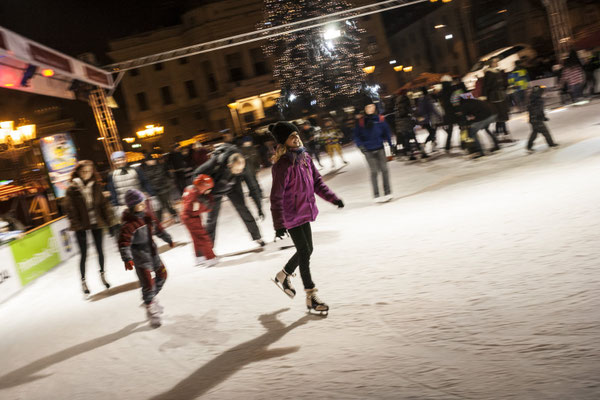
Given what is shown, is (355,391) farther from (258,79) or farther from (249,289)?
(258,79)

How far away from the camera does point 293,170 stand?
493 centimetres

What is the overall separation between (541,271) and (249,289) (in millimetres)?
3142

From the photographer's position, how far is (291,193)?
16.2ft

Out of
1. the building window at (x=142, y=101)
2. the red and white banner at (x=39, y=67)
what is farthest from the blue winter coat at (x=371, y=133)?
the building window at (x=142, y=101)

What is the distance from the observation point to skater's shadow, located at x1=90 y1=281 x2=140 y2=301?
7792 millimetres

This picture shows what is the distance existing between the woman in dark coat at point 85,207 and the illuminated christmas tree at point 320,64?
14.0 meters

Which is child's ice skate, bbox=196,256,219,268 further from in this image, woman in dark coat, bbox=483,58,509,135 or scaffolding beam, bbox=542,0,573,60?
scaffolding beam, bbox=542,0,573,60

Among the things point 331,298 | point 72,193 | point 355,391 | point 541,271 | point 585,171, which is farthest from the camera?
point 585,171

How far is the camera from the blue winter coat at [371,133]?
1000 centimetres

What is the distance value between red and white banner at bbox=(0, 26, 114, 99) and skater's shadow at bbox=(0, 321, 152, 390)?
18.3ft

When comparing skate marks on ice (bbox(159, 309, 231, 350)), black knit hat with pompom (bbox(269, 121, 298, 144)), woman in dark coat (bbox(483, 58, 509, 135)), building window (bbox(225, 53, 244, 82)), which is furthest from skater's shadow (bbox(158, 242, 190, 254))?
building window (bbox(225, 53, 244, 82))

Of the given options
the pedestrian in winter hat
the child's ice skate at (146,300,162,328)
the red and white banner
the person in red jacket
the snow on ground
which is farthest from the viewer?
the red and white banner

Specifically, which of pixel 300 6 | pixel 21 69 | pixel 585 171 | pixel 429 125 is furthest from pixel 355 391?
pixel 300 6

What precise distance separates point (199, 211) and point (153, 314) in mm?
2601
